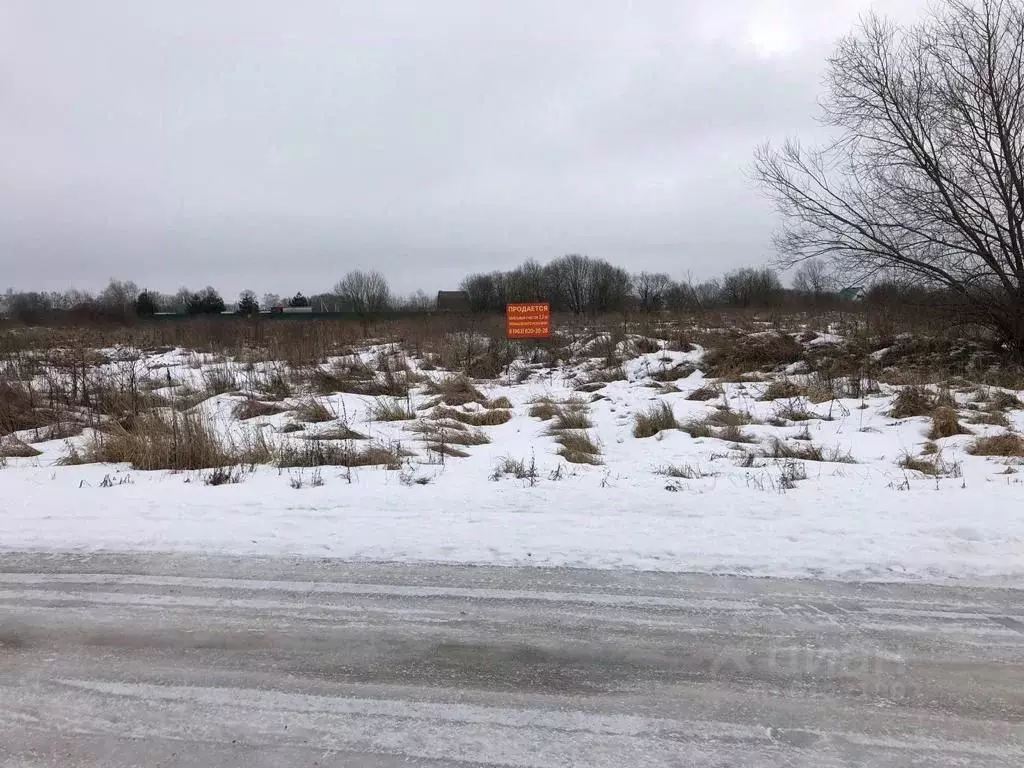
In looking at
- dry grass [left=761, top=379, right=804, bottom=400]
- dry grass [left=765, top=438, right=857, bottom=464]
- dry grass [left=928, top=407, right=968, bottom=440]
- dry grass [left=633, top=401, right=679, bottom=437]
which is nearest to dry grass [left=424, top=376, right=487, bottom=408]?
dry grass [left=633, top=401, right=679, bottom=437]

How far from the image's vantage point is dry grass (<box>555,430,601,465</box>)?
7.30 m

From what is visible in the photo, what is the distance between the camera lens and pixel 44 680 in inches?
109

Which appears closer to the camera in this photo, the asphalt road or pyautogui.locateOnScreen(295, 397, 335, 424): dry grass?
the asphalt road

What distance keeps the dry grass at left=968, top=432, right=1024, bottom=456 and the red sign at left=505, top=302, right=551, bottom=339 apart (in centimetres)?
1385

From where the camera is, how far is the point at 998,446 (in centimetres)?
698

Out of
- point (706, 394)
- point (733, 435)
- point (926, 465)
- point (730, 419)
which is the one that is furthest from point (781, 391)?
point (926, 465)

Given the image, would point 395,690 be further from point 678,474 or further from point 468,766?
point 678,474

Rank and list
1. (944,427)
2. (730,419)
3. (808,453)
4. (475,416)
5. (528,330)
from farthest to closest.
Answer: (528,330) < (475,416) < (730,419) < (944,427) < (808,453)

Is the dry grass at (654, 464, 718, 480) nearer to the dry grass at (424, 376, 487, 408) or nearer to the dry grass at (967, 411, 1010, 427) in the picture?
the dry grass at (967, 411, 1010, 427)

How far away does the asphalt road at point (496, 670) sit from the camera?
2.34 metres

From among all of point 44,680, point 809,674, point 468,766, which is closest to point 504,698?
point 468,766

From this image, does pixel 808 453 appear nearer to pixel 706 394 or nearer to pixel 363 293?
pixel 706 394

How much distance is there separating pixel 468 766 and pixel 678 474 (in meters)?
4.51

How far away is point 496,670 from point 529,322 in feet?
57.7
